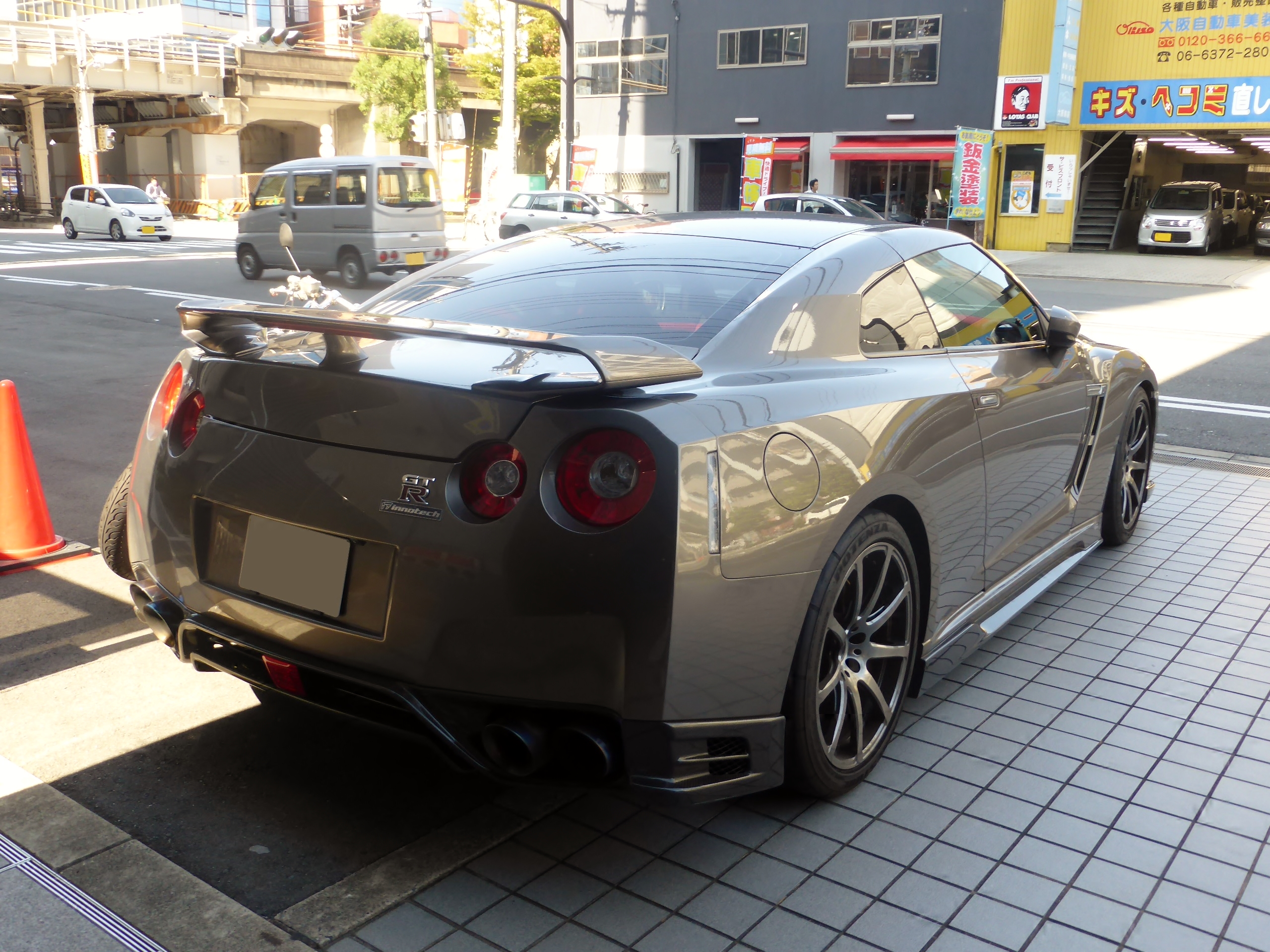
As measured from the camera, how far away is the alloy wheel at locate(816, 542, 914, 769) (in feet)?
9.64

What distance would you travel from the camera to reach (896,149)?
34531 millimetres

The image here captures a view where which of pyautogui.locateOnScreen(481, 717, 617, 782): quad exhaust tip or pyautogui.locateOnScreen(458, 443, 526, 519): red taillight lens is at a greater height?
pyautogui.locateOnScreen(458, 443, 526, 519): red taillight lens

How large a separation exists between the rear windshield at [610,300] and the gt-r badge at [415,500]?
79cm

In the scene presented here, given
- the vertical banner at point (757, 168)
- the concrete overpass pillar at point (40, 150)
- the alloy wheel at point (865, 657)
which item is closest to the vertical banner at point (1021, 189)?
the vertical banner at point (757, 168)

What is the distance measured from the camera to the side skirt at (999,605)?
11.6ft

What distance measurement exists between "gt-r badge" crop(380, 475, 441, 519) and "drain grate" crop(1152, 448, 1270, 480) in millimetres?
5841

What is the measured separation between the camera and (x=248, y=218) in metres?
20.1

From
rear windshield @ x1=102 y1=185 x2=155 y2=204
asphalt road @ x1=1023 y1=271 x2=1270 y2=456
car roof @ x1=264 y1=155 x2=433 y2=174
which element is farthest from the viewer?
rear windshield @ x1=102 y1=185 x2=155 y2=204

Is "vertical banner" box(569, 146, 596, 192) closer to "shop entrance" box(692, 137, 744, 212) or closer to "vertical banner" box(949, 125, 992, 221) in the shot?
"shop entrance" box(692, 137, 744, 212)

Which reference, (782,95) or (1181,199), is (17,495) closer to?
(1181,199)

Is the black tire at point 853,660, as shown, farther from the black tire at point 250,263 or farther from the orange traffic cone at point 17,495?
the black tire at point 250,263

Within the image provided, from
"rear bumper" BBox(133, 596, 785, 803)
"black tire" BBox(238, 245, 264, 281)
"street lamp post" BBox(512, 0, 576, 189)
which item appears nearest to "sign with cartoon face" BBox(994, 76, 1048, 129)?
"street lamp post" BBox(512, 0, 576, 189)

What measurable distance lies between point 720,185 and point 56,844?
130 feet

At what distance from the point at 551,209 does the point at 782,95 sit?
1403 centimetres
